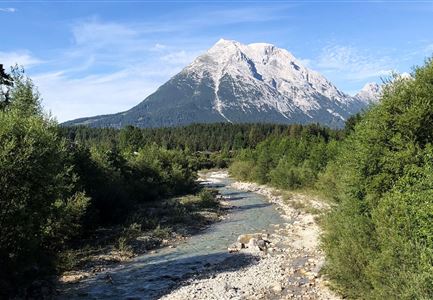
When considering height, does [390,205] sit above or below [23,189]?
below

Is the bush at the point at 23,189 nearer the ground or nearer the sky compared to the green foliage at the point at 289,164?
nearer the sky

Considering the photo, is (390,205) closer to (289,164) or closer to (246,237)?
(246,237)

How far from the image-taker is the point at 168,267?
96.7 ft

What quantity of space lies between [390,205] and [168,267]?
56.2 feet

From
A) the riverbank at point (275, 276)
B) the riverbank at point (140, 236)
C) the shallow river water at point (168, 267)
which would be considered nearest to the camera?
the riverbank at point (275, 276)

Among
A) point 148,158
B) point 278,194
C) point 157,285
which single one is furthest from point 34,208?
point 278,194

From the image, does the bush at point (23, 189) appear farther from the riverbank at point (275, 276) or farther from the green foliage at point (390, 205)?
the green foliage at point (390, 205)

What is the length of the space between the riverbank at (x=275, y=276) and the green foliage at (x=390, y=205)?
2.86m

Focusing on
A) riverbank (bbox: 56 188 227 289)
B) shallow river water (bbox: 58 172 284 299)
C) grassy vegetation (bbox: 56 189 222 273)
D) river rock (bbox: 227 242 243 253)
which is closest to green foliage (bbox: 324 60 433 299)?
shallow river water (bbox: 58 172 284 299)

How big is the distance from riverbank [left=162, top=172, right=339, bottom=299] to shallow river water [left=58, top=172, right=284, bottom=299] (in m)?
1.01

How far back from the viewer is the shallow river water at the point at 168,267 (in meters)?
24.0

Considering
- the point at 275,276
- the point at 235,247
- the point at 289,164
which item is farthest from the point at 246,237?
the point at 289,164

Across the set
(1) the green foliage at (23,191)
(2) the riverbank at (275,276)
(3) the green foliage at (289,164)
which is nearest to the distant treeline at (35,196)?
(1) the green foliage at (23,191)

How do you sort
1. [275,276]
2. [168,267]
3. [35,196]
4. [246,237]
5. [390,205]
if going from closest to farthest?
[390,205], [35,196], [275,276], [168,267], [246,237]
